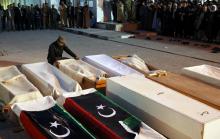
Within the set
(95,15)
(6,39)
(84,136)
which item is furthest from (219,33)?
(84,136)

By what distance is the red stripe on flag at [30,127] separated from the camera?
2.56 m

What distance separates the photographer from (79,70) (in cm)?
411

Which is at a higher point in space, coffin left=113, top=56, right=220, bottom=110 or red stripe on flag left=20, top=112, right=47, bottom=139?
coffin left=113, top=56, right=220, bottom=110

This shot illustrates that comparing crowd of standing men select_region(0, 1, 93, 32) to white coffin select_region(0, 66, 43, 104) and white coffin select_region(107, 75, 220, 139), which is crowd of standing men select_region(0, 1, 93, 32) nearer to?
white coffin select_region(0, 66, 43, 104)

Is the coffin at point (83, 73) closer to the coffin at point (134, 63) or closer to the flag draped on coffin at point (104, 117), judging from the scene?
the coffin at point (134, 63)

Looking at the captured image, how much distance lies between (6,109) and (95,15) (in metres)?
14.4

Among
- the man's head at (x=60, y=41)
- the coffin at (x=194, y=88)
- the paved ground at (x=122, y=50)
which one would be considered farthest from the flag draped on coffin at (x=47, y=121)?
the paved ground at (x=122, y=50)

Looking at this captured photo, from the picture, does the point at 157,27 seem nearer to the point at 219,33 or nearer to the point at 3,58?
the point at 219,33

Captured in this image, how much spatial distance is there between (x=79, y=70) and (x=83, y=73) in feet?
0.37

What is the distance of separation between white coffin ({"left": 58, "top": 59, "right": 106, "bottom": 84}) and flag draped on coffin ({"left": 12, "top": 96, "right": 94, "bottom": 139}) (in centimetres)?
94

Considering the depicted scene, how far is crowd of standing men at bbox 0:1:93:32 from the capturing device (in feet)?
55.4

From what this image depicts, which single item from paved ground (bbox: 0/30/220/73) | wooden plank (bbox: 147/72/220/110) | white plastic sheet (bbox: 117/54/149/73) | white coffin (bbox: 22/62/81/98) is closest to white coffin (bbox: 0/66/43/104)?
white coffin (bbox: 22/62/81/98)

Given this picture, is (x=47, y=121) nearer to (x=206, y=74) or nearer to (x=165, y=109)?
(x=165, y=109)

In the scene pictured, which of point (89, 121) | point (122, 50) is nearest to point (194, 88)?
point (89, 121)
